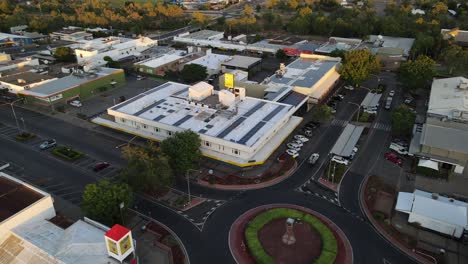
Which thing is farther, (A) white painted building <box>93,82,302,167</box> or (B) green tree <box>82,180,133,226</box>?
(A) white painted building <box>93,82,302,167</box>

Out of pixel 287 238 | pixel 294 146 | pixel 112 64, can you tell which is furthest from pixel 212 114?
pixel 112 64

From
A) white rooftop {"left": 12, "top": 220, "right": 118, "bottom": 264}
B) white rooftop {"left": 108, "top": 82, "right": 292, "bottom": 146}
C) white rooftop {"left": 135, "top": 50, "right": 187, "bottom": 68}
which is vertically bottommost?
white rooftop {"left": 12, "top": 220, "right": 118, "bottom": 264}

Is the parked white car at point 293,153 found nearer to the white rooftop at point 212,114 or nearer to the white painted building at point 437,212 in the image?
the white rooftop at point 212,114

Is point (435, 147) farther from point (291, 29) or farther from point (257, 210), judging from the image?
point (291, 29)

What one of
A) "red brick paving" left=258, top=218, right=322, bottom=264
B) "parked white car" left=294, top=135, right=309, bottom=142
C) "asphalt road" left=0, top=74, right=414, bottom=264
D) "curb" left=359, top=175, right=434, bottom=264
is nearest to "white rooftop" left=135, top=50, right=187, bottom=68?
"asphalt road" left=0, top=74, right=414, bottom=264

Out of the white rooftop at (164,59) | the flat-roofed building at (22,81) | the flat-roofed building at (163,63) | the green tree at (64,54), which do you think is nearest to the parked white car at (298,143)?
the flat-roofed building at (163,63)

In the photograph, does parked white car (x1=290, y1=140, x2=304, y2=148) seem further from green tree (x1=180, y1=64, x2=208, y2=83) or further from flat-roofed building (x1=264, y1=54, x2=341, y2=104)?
green tree (x1=180, y1=64, x2=208, y2=83)

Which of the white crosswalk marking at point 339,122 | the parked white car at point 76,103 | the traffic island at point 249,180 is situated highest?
the parked white car at point 76,103

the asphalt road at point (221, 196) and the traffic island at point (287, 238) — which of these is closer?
the traffic island at point (287, 238)
